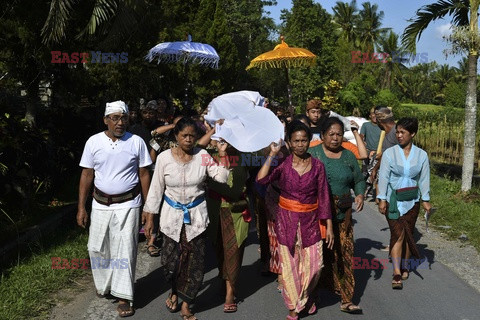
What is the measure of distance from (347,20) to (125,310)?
64921 mm

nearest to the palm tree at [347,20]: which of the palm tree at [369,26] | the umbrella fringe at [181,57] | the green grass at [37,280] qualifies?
the palm tree at [369,26]

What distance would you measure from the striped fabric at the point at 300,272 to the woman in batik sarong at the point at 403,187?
4.25 feet

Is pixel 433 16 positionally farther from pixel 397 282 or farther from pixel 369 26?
pixel 369 26

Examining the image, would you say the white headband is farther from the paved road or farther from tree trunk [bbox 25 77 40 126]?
tree trunk [bbox 25 77 40 126]

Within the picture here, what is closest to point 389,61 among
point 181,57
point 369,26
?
point 369,26

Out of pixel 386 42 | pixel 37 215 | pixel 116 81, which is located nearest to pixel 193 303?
pixel 37 215

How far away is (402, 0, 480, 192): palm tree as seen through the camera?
32.7 ft

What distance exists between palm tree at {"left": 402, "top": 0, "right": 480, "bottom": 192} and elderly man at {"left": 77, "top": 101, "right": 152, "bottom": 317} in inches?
293

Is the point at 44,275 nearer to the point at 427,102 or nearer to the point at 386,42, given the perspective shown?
the point at 386,42

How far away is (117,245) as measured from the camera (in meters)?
4.93

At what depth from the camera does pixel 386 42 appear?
59688 mm

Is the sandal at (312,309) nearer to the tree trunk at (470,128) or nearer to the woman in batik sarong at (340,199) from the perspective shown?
the woman in batik sarong at (340,199)

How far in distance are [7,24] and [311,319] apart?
6.90 m

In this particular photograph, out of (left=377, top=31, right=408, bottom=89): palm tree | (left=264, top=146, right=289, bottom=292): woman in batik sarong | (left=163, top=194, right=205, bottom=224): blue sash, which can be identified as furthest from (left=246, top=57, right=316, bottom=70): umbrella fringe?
(left=377, top=31, right=408, bottom=89): palm tree
